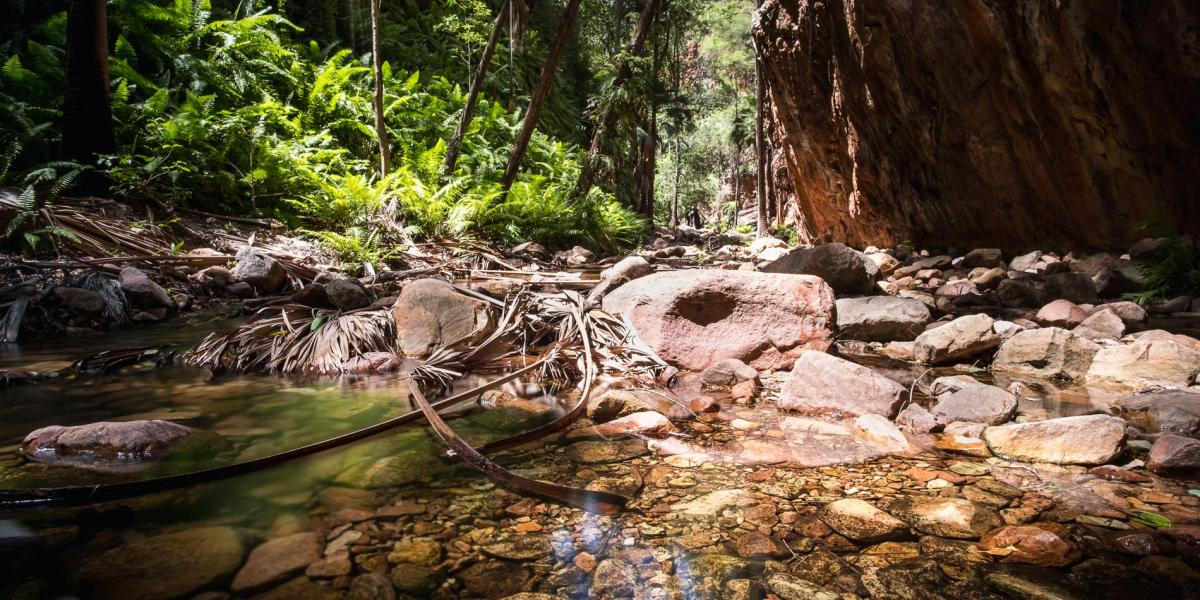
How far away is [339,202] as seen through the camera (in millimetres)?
7410

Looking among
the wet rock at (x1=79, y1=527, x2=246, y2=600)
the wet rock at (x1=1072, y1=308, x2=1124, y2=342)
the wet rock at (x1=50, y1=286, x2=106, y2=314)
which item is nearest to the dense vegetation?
the wet rock at (x1=50, y1=286, x2=106, y2=314)

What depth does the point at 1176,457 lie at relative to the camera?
1.78 m

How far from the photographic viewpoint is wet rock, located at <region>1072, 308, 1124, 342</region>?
144 inches

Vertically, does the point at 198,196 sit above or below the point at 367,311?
above

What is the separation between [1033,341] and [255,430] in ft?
14.4

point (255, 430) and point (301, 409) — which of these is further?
point (301, 409)

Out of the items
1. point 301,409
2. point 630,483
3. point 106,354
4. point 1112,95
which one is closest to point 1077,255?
point 1112,95

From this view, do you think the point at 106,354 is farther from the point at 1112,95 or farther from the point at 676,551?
the point at 1112,95

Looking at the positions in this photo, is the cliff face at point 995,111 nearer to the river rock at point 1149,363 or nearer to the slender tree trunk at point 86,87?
the river rock at point 1149,363

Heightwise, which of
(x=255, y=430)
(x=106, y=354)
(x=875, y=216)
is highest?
(x=875, y=216)

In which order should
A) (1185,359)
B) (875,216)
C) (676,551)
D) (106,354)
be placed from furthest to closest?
(875,216) < (106,354) < (1185,359) < (676,551)

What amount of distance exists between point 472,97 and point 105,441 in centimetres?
903

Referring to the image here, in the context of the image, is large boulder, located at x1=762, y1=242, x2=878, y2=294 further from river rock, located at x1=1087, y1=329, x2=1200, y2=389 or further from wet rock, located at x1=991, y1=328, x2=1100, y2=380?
river rock, located at x1=1087, y1=329, x2=1200, y2=389

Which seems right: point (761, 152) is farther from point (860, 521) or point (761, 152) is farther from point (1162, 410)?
point (860, 521)
